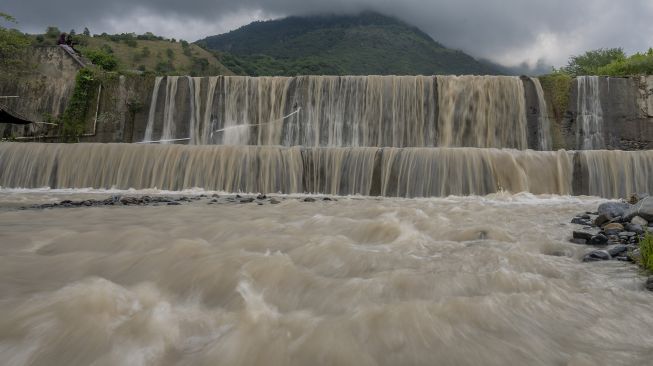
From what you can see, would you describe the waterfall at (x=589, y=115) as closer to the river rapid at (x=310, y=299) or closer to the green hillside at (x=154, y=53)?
the river rapid at (x=310, y=299)

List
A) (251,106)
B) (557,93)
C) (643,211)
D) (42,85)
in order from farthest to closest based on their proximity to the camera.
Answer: (42,85) < (251,106) < (557,93) < (643,211)

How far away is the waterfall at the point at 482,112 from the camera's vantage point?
61.9ft

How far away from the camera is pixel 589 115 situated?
18.8 meters

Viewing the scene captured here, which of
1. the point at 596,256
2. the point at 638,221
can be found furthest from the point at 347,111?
the point at 596,256

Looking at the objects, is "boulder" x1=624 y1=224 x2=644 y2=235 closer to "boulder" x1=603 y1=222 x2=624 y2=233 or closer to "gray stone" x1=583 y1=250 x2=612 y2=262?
"boulder" x1=603 y1=222 x2=624 y2=233

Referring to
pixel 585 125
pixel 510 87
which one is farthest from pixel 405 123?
pixel 585 125

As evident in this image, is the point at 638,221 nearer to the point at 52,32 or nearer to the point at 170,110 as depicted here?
the point at 170,110

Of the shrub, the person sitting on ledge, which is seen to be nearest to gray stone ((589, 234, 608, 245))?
the person sitting on ledge

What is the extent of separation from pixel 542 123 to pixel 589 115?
2026 millimetres

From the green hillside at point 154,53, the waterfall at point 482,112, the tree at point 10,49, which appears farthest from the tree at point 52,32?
the waterfall at point 482,112

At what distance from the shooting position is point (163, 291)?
3.09m

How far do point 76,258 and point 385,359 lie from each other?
10.1ft

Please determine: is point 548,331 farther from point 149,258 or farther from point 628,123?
point 628,123

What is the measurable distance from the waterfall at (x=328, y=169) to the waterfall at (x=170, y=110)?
693cm
